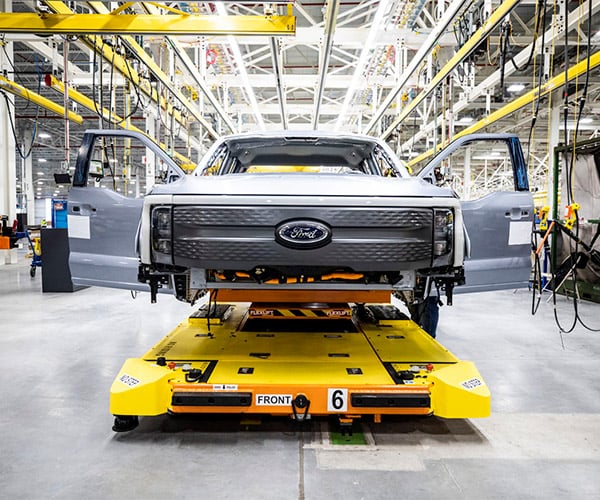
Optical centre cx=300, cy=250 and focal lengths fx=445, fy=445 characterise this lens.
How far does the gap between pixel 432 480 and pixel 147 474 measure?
1.30 metres

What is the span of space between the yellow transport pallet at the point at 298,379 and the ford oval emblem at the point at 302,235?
0.73 m

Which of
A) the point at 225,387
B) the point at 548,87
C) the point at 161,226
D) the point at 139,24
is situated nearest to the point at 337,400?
the point at 225,387

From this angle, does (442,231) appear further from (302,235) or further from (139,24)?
(139,24)

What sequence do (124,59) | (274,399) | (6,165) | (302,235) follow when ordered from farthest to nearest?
(6,165) < (124,59) < (274,399) < (302,235)

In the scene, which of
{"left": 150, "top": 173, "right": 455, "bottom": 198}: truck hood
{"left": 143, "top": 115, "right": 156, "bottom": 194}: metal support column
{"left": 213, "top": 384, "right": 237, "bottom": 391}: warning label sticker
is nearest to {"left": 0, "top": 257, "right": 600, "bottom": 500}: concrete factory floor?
{"left": 213, "top": 384, "right": 237, "bottom": 391}: warning label sticker

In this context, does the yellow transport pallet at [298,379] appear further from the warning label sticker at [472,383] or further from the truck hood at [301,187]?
the truck hood at [301,187]

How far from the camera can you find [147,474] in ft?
6.74

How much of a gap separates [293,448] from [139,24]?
459 centimetres

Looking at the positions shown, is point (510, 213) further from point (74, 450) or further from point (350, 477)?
point (74, 450)

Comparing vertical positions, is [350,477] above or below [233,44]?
below

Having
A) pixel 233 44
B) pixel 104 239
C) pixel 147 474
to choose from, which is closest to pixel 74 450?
pixel 147 474

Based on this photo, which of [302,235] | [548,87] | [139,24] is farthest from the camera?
[548,87]

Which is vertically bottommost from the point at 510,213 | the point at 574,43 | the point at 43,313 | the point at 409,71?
the point at 43,313

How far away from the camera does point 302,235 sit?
216 cm
